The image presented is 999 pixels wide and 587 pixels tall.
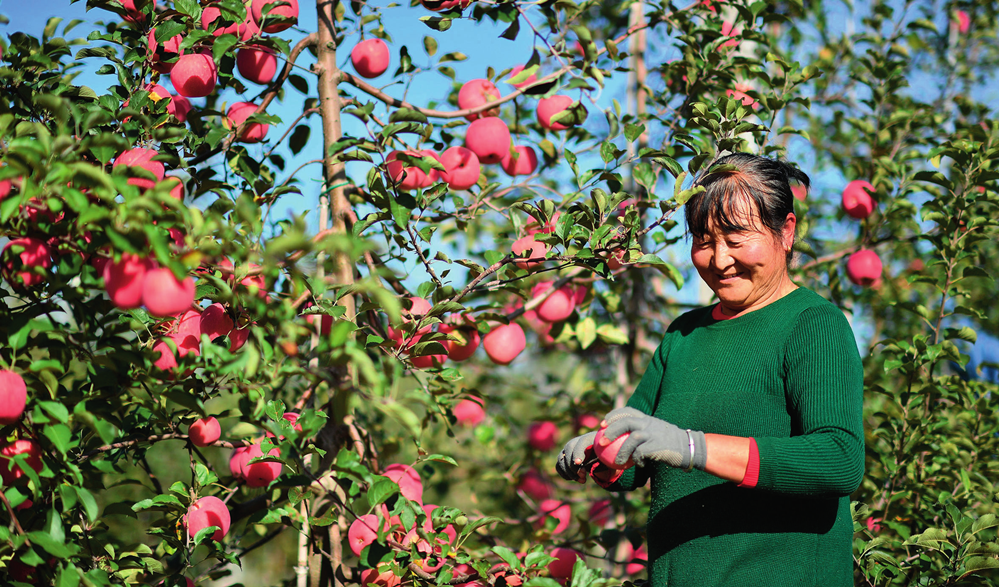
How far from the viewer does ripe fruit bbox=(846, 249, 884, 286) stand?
2.33m

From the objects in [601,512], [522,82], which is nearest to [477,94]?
[522,82]

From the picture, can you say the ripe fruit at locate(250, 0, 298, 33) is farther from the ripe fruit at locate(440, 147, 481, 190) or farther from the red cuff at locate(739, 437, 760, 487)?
the red cuff at locate(739, 437, 760, 487)

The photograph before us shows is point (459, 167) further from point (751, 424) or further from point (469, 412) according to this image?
point (469, 412)

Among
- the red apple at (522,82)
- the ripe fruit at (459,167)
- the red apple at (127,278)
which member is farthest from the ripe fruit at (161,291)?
the red apple at (522,82)

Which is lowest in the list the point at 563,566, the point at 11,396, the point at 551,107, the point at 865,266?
the point at 563,566

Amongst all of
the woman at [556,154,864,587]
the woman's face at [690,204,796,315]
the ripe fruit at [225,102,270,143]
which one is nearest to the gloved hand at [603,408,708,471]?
the woman at [556,154,864,587]

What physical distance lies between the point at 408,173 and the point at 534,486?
1647 millimetres

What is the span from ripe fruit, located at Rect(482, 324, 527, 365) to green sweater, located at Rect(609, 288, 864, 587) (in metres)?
0.82

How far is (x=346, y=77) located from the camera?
5.66 ft

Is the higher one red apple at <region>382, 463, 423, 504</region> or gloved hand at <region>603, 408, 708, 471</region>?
gloved hand at <region>603, 408, 708, 471</region>

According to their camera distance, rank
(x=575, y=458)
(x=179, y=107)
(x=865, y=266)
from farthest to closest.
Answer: (x=865, y=266), (x=179, y=107), (x=575, y=458)

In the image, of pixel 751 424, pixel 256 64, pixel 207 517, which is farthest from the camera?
pixel 256 64

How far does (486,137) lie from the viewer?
188cm

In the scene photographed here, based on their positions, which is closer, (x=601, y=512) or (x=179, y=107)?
(x=179, y=107)
